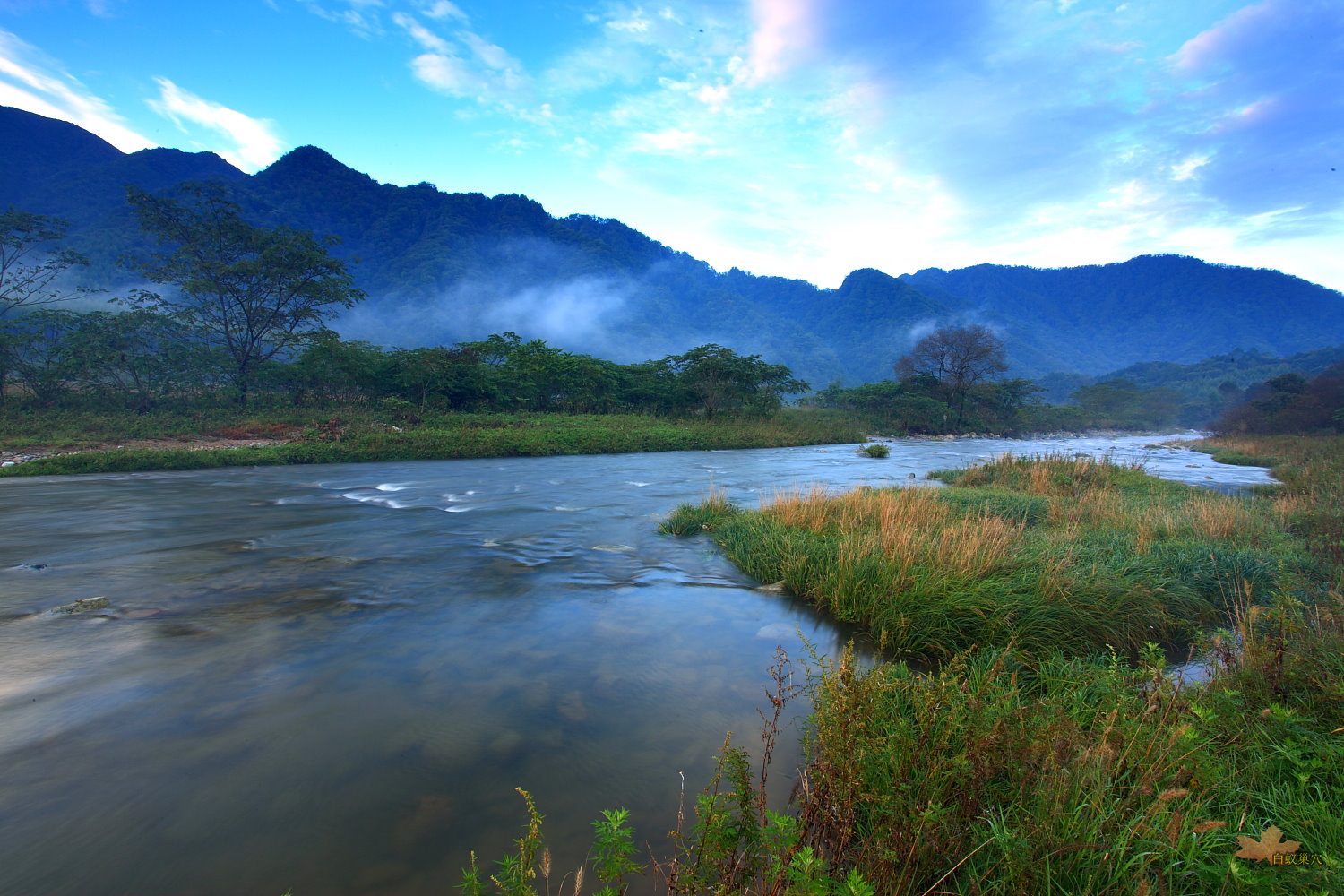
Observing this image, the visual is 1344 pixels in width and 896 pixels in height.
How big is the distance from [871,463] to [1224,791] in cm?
2249

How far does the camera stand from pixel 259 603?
6.59 meters

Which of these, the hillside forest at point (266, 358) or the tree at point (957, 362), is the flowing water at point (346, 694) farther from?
the tree at point (957, 362)

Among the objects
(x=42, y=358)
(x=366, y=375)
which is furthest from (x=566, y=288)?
(x=42, y=358)

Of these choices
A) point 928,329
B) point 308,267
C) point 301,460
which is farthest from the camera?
point 928,329

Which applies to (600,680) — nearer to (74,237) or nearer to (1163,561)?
(1163,561)

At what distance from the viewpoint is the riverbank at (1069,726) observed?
2.15 metres

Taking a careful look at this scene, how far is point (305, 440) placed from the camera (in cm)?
2050

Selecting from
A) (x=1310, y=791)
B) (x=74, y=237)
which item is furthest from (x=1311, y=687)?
(x=74, y=237)

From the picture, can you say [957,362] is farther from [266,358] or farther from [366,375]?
[266,358]

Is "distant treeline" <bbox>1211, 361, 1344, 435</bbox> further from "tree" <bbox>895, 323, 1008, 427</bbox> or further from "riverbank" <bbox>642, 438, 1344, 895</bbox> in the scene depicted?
"riverbank" <bbox>642, 438, 1344, 895</bbox>

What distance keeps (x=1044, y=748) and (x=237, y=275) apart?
3451cm

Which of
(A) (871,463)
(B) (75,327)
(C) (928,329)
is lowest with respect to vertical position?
(A) (871,463)

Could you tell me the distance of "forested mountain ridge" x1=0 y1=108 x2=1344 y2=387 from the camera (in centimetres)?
10119

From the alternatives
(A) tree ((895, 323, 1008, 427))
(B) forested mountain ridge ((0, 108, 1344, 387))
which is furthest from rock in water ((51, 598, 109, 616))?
(B) forested mountain ridge ((0, 108, 1344, 387))
